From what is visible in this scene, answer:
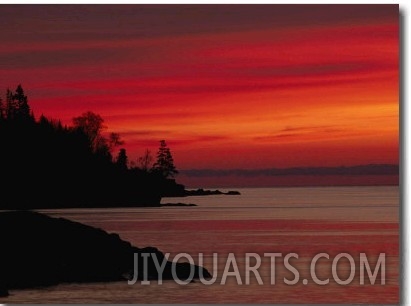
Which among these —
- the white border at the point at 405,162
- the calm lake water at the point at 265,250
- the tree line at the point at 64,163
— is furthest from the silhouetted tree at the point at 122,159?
the white border at the point at 405,162

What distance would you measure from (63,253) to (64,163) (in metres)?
0.95

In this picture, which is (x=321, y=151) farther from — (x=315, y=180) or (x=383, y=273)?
(x=383, y=273)

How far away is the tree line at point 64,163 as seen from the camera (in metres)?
10.9

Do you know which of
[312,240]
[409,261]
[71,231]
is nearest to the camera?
[409,261]

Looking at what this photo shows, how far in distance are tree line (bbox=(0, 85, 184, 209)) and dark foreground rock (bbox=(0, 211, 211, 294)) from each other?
266 millimetres

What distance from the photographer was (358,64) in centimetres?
1078

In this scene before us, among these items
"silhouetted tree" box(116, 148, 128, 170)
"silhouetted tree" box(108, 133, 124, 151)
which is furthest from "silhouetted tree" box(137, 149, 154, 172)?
"silhouetted tree" box(108, 133, 124, 151)

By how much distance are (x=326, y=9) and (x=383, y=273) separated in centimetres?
266

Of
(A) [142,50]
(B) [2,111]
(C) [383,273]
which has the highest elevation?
(A) [142,50]

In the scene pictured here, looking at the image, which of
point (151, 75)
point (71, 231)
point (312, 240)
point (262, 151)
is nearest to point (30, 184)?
point (71, 231)

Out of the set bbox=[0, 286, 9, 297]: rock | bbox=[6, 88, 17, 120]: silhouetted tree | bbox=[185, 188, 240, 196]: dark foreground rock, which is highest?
bbox=[6, 88, 17, 120]: silhouetted tree

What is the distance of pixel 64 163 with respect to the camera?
1130cm

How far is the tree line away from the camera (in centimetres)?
1090

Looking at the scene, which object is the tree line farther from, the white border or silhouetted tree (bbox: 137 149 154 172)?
the white border
